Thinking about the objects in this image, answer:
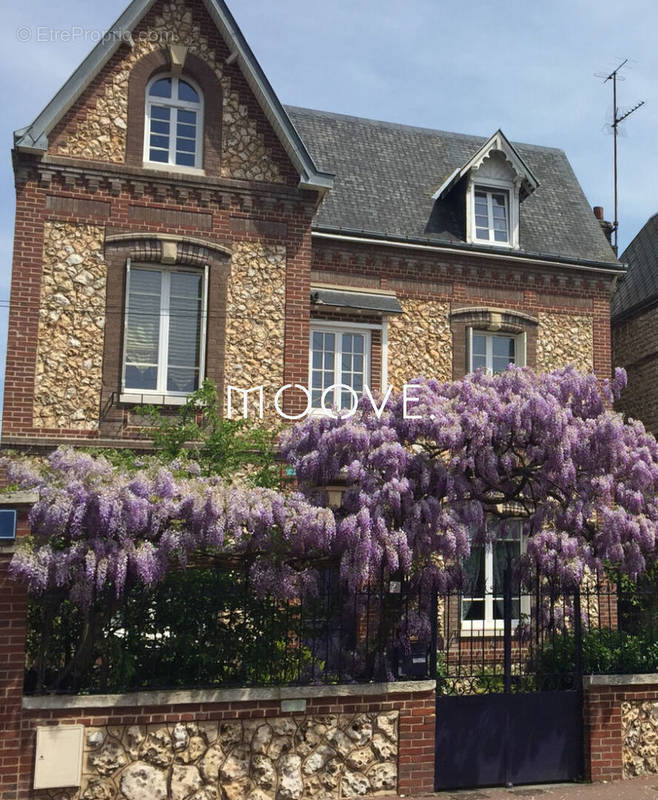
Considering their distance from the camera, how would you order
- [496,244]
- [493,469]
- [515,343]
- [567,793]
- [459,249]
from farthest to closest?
[496,244] → [515,343] → [459,249] → [493,469] → [567,793]

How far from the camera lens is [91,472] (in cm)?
905

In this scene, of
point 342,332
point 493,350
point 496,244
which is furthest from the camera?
point 496,244

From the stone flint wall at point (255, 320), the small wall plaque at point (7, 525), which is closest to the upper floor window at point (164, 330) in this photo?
the stone flint wall at point (255, 320)

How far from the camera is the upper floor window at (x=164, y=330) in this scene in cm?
1424

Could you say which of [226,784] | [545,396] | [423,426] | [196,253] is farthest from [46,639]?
[196,253]

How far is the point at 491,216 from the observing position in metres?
18.4

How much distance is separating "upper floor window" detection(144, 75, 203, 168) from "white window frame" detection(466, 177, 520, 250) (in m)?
6.04

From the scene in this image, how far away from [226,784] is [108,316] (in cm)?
778

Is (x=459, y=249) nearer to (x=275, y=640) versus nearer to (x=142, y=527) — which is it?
(x=275, y=640)

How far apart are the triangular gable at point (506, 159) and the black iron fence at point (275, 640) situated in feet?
32.0

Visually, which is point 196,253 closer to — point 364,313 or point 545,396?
point 364,313

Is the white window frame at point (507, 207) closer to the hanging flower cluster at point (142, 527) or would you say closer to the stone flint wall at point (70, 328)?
the stone flint wall at point (70, 328)

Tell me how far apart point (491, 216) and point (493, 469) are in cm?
904

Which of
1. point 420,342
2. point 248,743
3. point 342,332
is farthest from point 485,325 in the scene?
point 248,743
